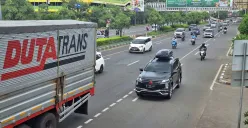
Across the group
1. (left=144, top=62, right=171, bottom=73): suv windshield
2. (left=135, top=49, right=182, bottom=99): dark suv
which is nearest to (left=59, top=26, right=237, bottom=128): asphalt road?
(left=135, top=49, right=182, bottom=99): dark suv

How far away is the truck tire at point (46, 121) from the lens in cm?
936

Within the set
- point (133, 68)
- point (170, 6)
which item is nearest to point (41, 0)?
point (170, 6)

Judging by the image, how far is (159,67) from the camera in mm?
16125

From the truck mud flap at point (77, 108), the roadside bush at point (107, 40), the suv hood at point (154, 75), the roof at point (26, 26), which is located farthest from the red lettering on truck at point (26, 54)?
the roadside bush at point (107, 40)

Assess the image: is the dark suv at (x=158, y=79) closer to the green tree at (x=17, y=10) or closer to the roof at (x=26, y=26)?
the roof at (x=26, y=26)

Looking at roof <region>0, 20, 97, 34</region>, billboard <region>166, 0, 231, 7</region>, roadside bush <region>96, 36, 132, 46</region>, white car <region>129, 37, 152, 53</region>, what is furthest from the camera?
billboard <region>166, 0, 231, 7</region>

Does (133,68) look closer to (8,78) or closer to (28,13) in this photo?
(28,13)

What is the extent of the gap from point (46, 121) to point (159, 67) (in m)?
7.61

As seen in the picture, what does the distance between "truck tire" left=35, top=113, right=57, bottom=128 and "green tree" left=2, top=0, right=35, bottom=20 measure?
2442 cm

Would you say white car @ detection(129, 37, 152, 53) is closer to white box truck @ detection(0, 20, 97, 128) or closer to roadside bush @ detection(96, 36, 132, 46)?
roadside bush @ detection(96, 36, 132, 46)

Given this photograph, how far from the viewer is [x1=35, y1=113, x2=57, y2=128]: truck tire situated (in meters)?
9.36

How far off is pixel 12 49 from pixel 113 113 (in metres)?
5.86

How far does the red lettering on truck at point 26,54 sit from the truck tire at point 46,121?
1340 millimetres

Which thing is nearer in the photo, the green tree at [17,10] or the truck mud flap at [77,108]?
the truck mud flap at [77,108]
